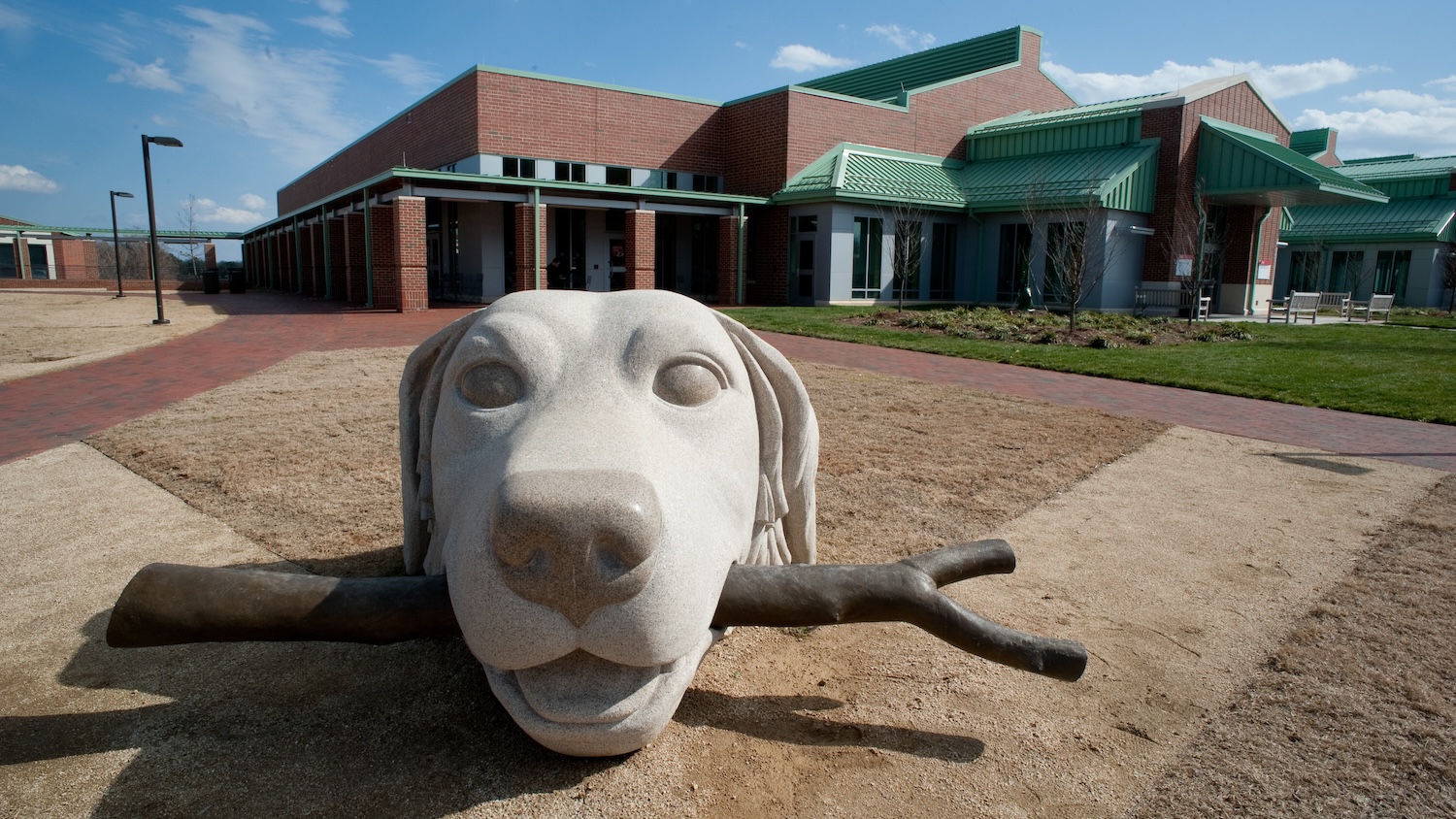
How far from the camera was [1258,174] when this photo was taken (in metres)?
22.4

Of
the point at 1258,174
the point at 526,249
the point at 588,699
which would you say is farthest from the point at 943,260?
the point at 588,699

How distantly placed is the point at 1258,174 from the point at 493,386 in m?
25.2

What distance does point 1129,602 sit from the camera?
3.96 meters

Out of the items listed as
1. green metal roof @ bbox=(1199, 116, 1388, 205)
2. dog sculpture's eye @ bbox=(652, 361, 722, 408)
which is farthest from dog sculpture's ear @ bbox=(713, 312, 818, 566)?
green metal roof @ bbox=(1199, 116, 1388, 205)

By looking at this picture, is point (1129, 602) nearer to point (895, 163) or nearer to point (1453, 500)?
point (1453, 500)

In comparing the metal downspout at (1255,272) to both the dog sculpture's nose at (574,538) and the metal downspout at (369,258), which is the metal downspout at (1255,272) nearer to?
the metal downspout at (369,258)

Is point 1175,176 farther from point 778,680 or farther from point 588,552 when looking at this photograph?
point 588,552

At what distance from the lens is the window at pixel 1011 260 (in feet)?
81.8

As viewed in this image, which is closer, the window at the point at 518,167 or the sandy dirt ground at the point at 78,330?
the sandy dirt ground at the point at 78,330

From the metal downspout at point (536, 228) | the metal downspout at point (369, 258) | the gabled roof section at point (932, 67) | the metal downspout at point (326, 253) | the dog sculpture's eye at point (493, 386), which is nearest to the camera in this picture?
the dog sculpture's eye at point (493, 386)

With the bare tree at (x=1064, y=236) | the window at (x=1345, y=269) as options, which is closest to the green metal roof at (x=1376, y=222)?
the window at (x=1345, y=269)

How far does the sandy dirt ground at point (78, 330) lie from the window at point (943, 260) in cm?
1888

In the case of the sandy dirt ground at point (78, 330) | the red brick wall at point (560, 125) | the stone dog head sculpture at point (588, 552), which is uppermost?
the red brick wall at point (560, 125)

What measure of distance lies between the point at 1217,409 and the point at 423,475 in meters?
8.73
